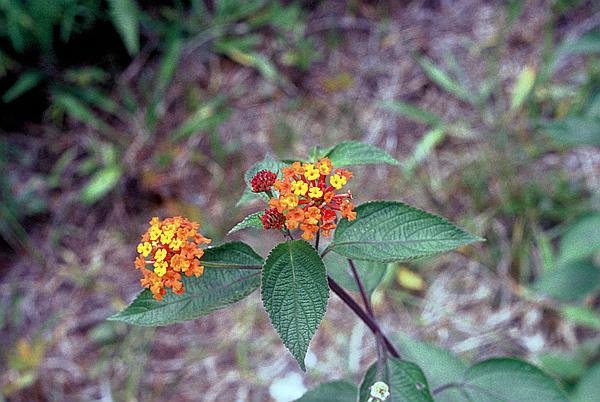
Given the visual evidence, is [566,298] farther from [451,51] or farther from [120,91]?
[120,91]

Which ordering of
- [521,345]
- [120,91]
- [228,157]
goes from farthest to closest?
[120,91] < [228,157] < [521,345]

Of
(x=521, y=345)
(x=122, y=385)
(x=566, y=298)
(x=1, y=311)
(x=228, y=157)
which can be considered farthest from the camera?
(x=228, y=157)

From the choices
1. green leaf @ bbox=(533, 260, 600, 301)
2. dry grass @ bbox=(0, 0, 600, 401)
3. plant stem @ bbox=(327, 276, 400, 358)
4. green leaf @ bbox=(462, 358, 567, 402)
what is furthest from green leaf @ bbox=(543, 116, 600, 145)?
plant stem @ bbox=(327, 276, 400, 358)

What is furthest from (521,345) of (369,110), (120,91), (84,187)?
(120,91)

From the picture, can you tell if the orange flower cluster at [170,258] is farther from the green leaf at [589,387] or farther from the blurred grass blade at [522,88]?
the blurred grass blade at [522,88]

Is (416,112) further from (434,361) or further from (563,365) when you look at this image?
(434,361)

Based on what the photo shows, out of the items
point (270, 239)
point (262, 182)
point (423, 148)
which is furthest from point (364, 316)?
point (423, 148)

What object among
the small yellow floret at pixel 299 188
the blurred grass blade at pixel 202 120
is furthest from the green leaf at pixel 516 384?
the blurred grass blade at pixel 202 120
